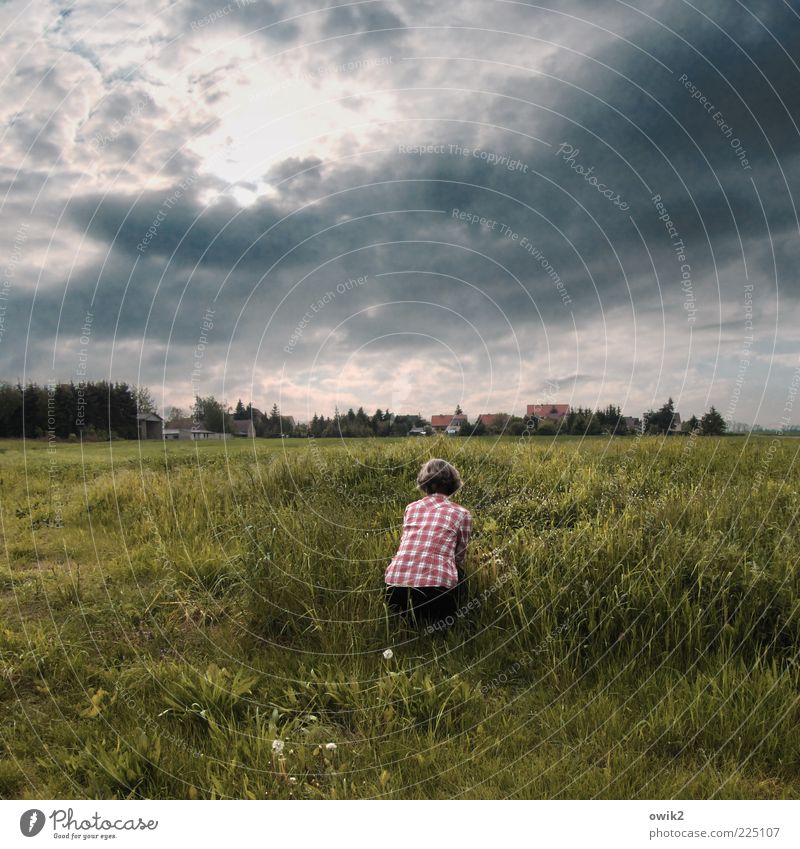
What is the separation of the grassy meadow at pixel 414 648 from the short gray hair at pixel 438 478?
30.8 inches

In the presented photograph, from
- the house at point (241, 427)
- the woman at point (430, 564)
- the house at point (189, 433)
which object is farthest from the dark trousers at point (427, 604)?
the house at point (241, 427)

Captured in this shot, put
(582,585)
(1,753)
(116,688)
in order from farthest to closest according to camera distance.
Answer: (582,585) → (116,688) → (1,753)

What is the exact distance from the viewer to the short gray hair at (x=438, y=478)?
615 centimetres

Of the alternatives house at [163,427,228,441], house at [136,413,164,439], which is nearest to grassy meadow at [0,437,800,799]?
house at [163,427,228,441]

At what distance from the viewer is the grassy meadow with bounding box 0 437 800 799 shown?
3.70 meters

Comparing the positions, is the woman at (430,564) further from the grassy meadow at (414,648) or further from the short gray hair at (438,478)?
the short gray hair at (438,478)

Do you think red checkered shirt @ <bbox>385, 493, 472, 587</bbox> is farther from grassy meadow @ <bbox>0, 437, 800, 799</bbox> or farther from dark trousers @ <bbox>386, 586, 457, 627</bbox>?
grassy meadow @ <bbox>0, 437, 800, 799</bbox>

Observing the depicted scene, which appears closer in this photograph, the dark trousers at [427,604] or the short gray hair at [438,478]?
the dark trousers at [427,604]

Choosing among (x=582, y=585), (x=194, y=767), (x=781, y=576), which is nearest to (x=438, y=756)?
(x=194, y=767)

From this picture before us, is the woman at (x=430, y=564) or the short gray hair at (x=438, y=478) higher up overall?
the short gray hair at (x=438, y=478)

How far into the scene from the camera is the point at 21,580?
24.1 feet

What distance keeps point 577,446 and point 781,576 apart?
4.67 m

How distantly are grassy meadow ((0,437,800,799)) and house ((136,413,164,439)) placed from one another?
4.38ft

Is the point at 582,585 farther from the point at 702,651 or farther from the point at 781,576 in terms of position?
the point at 781,576
